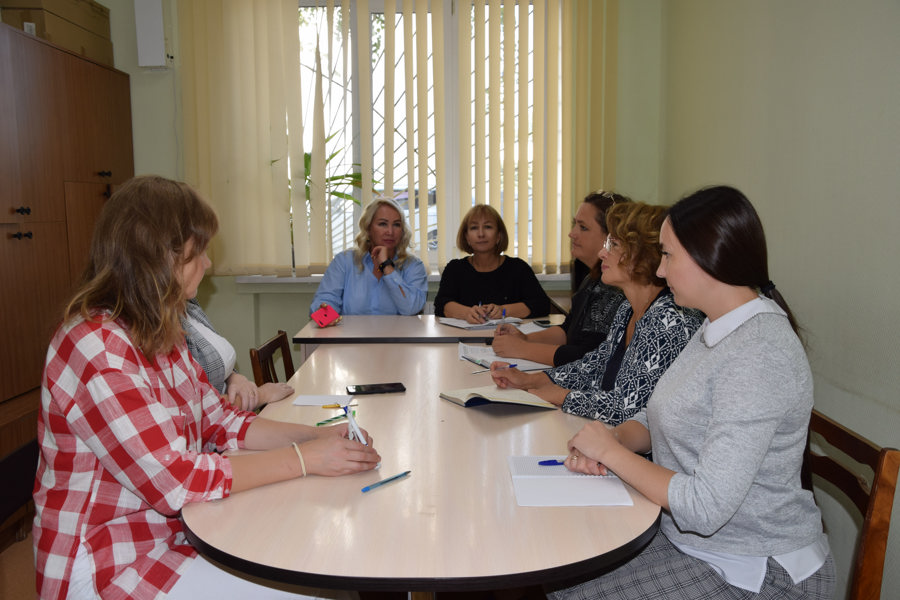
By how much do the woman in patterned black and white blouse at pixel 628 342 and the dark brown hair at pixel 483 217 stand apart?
5.65ft

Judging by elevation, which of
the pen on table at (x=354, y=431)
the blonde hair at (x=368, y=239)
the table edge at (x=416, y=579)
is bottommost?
the table edge at (x=416, y=579)

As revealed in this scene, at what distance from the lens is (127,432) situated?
1.23 meters

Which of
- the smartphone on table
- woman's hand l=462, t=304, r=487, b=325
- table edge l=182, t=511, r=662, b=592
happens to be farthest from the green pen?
woman's hand l=462, t=304, r=487, b=325

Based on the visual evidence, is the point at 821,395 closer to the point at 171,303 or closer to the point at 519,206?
the point at 171,303

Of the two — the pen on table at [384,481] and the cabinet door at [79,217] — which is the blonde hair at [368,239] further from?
the pen on table at [384,481]

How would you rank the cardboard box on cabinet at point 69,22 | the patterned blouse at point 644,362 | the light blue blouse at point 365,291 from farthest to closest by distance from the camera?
the light blue blouse at point 365,291 < the cardboard box on cabinet at point 69,22 < the patterned blouse at point 644,362

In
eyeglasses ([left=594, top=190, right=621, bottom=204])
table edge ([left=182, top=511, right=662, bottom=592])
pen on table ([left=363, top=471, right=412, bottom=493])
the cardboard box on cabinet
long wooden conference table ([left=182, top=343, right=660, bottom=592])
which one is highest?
the cardboard box on cabinet

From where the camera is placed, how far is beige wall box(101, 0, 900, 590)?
6.54ft

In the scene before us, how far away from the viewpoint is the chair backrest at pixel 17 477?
123cm

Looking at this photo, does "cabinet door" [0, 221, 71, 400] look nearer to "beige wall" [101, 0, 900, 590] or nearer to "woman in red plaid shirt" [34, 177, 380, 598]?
"woman in red plaid shirt" [34, 177, 380, 598]

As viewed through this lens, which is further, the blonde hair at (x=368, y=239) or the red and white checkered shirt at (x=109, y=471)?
the blonde hair at (x=368, y=239)

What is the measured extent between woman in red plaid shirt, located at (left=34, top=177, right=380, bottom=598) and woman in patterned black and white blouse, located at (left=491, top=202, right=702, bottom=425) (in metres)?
0.89

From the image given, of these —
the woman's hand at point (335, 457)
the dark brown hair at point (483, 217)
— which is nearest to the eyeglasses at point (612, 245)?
the woman's hand at point (335, 457)

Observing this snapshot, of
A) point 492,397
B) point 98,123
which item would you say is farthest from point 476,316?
point 98,123
